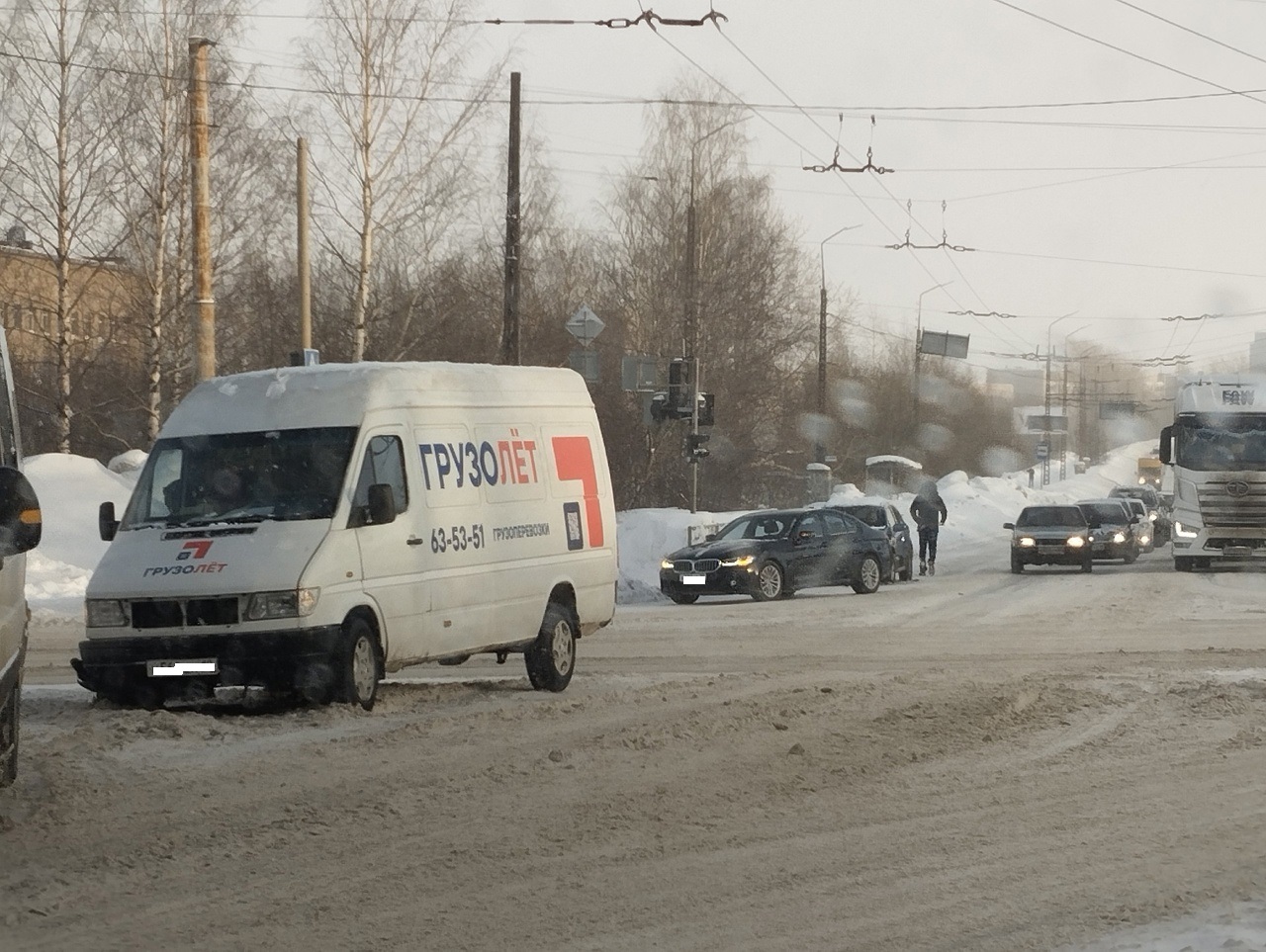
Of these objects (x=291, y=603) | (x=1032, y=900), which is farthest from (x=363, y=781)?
(x=1032, y=900)

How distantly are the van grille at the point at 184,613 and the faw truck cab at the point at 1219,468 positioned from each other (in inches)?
1010

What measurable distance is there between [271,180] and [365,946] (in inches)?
1438

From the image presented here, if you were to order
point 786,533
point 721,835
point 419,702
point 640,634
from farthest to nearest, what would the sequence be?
point 786,533, point 640,634, point 419,702, point 721,835

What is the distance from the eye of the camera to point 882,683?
41.8 ft

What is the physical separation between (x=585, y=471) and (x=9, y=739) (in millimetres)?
7024

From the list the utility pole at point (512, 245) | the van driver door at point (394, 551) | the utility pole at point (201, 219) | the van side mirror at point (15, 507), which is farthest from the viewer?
the utility pole at point (512, 245)

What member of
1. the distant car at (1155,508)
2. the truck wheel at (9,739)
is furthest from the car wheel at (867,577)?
the distant car at (1155,508)

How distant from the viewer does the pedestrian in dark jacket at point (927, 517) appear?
34.2m

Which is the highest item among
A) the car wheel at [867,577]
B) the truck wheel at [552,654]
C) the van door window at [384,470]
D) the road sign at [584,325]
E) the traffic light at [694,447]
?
the road sign at [584,325]

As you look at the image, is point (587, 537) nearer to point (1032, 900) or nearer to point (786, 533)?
point (1032, 900)

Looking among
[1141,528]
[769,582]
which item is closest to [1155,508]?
[1141,528]

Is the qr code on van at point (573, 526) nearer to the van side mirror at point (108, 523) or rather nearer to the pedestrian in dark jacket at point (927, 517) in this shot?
the van side mirror at point (108, 523)

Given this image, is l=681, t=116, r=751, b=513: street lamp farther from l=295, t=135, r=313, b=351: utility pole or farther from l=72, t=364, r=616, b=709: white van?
l=72, t=364, r=616, b=709: white van

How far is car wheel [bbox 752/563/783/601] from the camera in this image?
2519 centimetres
